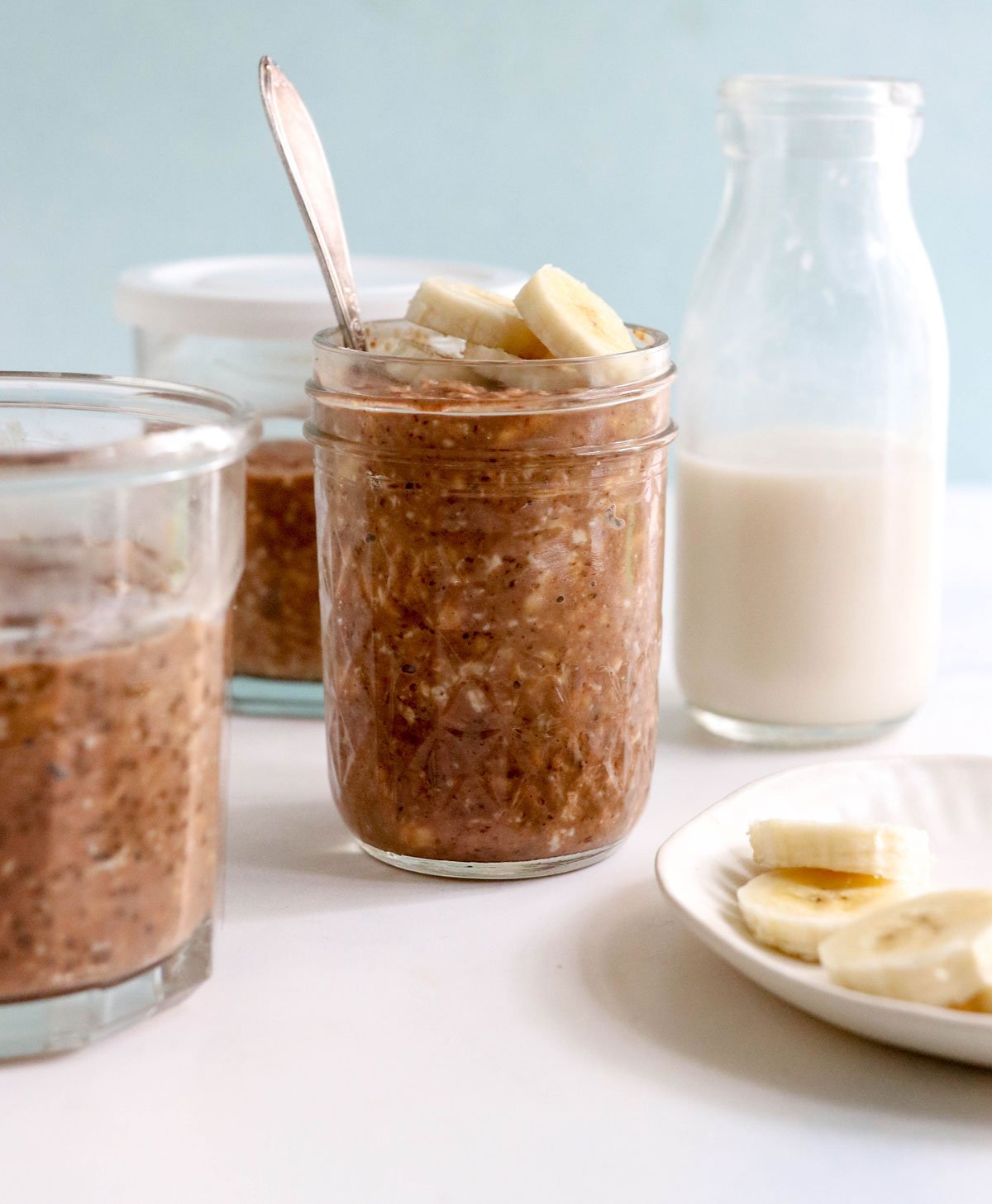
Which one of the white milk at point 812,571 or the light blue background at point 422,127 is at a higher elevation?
the light blue background at point 422,127

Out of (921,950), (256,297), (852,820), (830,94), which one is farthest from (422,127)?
(921,950)

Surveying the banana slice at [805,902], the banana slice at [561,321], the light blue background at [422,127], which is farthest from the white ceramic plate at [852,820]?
the light blue background at [422,127]

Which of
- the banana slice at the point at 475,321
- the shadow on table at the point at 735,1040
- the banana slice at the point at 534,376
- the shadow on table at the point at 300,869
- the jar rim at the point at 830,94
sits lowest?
the shadow on table at the point at 300,869

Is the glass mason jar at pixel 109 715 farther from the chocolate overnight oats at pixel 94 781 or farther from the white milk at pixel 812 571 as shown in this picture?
the white milk at pixel 812 571

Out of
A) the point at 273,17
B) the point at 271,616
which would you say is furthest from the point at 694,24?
the point at 271,616

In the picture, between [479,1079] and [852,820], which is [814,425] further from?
[479,1079]

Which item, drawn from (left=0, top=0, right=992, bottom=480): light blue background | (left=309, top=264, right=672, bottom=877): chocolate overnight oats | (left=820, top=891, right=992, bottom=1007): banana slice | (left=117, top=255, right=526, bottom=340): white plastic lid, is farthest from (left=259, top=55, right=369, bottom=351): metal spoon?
(left=0, top=0, right=992, bottom=480): light blue background
